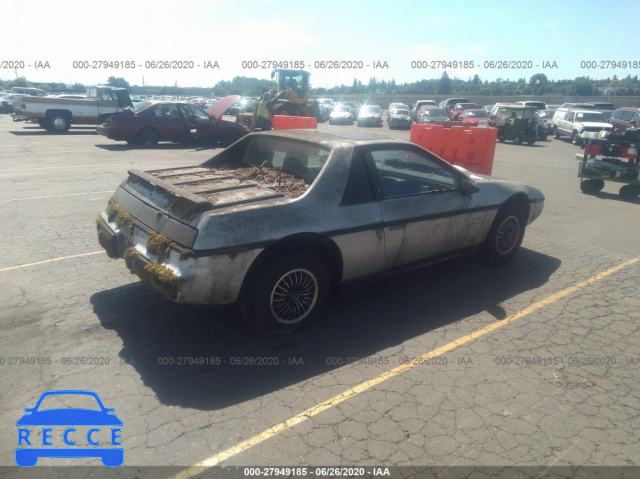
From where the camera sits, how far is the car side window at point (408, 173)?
447 cm

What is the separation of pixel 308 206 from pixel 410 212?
3.74ft

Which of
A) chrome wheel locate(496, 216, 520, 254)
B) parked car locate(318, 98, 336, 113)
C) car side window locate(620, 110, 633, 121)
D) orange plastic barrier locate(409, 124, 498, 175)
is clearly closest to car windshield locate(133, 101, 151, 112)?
orange plastic barrier locate(409, 124, 498, 175)

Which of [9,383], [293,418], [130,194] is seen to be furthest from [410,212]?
[9,383]

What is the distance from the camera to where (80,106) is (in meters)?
20.1

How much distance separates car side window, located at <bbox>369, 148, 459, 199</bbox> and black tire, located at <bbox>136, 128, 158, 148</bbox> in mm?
13348

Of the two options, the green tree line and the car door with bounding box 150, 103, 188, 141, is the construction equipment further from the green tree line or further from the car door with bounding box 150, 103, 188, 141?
the green tree line

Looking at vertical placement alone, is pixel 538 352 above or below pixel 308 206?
below

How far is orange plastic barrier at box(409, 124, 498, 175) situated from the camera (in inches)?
345

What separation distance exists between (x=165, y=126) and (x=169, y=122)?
0.20 m

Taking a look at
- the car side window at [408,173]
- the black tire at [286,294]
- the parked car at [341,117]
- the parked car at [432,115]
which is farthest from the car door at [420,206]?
the parked car at [341,117]

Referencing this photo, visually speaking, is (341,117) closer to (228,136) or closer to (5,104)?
(228,136)

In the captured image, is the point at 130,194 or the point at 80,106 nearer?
the point at 130,194

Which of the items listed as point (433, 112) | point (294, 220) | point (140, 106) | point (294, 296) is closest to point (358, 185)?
point (294, 220)

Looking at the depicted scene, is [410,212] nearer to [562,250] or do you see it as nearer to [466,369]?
[466,369]
